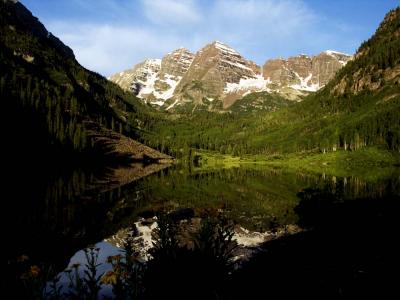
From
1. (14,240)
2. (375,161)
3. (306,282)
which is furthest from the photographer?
(375,161)

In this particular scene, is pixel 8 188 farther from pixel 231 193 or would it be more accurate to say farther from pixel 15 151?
pixel 15 151

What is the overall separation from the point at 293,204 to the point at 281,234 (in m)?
24.2

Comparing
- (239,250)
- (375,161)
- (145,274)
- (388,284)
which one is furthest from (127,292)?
(375,161)

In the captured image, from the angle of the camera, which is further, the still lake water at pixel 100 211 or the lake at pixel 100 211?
the still lake water at pixel 100 211

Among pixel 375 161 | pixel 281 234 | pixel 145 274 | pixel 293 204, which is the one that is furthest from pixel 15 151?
pixel 375 161

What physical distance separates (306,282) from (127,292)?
12.8 meters

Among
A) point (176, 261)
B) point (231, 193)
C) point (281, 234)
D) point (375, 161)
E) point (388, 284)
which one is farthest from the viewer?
point (375, 161)

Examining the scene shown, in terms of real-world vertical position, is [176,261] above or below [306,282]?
above

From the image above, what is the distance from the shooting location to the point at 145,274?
733 inches

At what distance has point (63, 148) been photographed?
172 metres

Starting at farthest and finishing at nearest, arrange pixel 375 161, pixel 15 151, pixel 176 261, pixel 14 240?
pixel 375 161, pixel 15 151, pixel 14 240, pixel 176 261

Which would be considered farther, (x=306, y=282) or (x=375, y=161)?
(x=375, y=161)

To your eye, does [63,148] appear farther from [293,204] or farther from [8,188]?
[293,204]

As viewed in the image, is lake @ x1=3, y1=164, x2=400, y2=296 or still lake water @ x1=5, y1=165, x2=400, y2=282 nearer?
lake @ x1=3, y1=164, x2=400, y2=296
